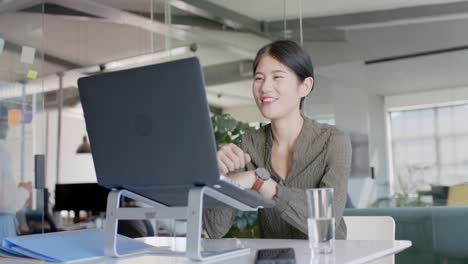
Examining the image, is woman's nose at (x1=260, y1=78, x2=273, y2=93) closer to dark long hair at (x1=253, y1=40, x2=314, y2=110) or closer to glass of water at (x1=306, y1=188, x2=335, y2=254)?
dark long hair at (x1=253, y1=40, x2=314, y2=110)

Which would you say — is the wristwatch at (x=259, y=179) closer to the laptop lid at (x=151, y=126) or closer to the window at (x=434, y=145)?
the laptop lid at (x=151, y=126)

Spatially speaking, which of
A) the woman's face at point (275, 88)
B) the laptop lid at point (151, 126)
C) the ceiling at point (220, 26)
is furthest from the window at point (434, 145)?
the laptop lid at point (151, 126)

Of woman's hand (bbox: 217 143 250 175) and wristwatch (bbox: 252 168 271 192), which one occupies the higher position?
woman's hand (bbox: 217 143 250 175)

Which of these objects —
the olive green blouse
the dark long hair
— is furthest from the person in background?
the dark long hair

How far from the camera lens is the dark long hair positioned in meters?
1.78

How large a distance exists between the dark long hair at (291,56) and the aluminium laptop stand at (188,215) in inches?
21.7

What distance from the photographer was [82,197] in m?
7.79

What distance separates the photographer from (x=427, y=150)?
3.85m


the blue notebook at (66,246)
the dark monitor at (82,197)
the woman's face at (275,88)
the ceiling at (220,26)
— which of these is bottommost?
the dark monitor at (82,197)

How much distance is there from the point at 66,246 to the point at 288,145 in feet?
2.55

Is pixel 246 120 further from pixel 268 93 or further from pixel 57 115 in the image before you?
pixel 57 115

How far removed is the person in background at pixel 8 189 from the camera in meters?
4.81

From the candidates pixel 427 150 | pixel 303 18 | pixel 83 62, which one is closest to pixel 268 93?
pixel 427 150

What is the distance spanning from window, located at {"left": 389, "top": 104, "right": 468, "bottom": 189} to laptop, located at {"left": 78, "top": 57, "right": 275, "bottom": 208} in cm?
271
